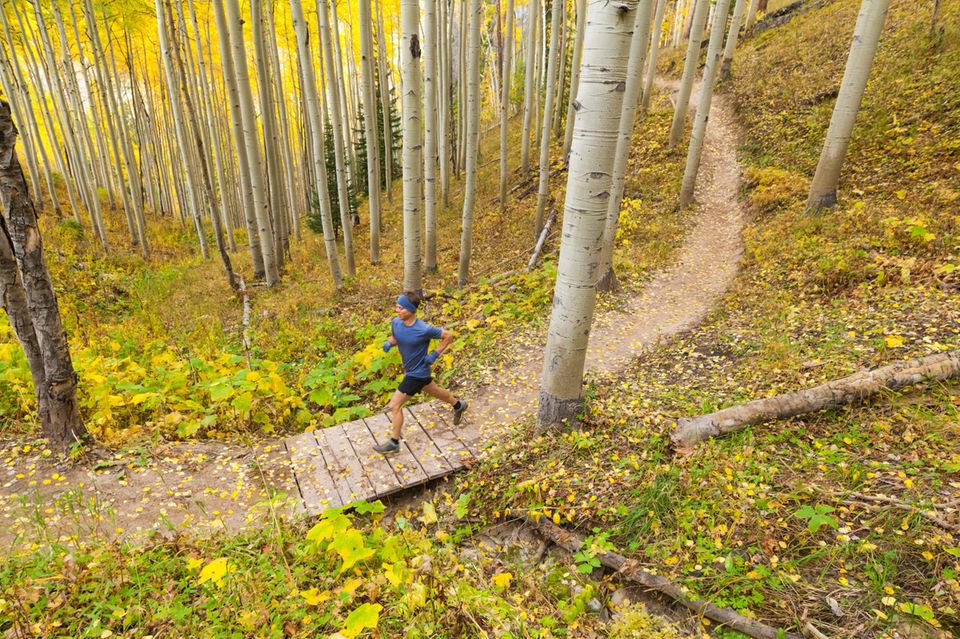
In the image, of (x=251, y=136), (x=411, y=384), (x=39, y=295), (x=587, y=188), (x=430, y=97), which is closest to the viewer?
(x=587, y=188)

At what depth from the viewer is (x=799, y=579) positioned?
8.95 feet

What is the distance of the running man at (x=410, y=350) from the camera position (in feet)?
14.9

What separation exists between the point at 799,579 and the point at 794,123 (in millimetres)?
13713

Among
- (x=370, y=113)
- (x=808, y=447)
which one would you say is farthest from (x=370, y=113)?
(x=808, y=447)

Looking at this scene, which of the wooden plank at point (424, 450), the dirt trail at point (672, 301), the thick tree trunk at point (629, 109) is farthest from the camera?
the thick tree trunk at point (629, 109)

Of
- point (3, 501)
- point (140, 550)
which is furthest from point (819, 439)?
point (3, 501)

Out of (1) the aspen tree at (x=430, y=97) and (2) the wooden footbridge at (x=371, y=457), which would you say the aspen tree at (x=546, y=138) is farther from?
(2) the wooden footbridge at (x=371, y=457)

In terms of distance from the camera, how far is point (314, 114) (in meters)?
9.49

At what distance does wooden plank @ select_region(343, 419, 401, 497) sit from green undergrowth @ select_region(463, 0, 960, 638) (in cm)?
79

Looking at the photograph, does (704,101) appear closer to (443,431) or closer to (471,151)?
(471,151)

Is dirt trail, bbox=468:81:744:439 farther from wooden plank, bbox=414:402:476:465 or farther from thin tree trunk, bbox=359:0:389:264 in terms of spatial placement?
thin tree trunk, bbox=359:0:389:264

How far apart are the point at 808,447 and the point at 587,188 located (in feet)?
9.36

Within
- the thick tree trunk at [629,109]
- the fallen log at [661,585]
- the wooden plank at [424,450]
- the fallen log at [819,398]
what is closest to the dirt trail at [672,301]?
the wooden plank at [424,450]

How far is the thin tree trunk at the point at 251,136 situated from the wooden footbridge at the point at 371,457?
719cm
